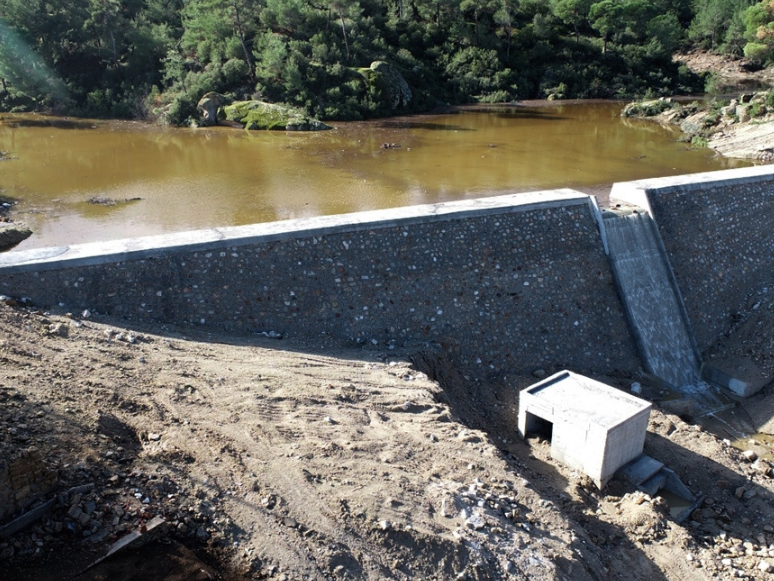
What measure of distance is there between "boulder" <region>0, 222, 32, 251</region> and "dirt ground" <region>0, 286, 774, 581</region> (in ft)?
20.5

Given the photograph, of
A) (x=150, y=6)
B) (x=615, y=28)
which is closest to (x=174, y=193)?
(x=150, y=6)

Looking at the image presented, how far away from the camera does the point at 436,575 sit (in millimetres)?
5531

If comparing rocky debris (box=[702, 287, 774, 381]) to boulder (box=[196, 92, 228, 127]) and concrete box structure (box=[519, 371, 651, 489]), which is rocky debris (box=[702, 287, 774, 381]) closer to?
concrete box structure (box=[519, 371, 651, 489])

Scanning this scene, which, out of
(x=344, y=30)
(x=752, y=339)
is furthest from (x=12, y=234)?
(x=344, y=30)

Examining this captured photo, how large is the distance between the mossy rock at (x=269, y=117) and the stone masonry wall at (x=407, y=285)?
17632mm

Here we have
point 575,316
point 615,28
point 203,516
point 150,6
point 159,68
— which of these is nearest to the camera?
point 203,516

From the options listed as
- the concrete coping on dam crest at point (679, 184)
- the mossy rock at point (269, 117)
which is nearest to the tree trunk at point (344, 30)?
the mossy rock at point (269, 117)

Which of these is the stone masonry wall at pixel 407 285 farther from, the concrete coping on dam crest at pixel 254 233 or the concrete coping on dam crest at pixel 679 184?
the concrete coping on dam crest at pixel 679 184

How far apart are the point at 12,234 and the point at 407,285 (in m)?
8.97

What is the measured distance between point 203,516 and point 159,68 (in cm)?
3262

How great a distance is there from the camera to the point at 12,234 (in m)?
13.6

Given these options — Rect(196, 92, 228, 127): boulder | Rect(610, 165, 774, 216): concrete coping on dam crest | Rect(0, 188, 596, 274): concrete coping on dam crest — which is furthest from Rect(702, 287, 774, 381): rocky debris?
Rect(196, 92, 228, 127): boulder

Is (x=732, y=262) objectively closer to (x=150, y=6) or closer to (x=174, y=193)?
(x=174, y=193)

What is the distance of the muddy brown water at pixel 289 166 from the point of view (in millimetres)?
15992
